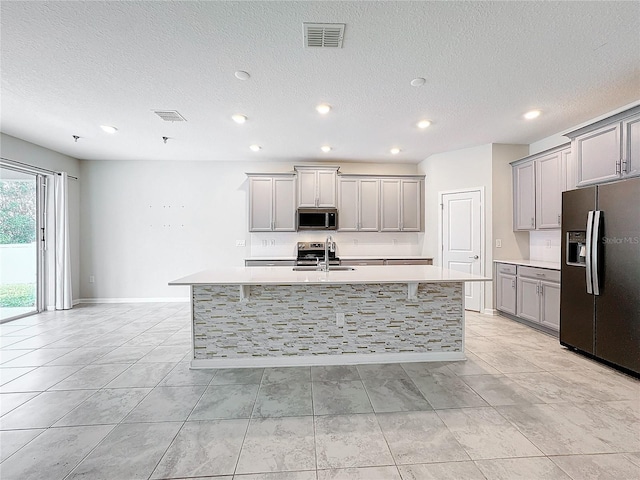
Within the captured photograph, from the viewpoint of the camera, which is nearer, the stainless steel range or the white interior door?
the white interior door

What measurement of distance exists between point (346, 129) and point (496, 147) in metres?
2.41

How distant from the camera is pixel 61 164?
489 centimetres

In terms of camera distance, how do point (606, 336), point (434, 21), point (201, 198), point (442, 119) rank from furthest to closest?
point (201, 198) < point (442, 119) < point (606, 336) < point (434, 21)

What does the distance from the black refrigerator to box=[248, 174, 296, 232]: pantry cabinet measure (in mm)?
3758

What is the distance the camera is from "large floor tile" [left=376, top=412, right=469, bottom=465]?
1597 millimetres

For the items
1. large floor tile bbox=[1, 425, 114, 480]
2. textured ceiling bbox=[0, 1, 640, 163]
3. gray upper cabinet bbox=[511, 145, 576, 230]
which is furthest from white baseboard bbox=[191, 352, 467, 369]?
textured ceiling bbox=[0, 1, 640, 163]

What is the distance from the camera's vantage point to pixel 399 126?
3.71 m

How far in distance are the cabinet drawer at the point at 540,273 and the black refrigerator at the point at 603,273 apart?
12.6 inches

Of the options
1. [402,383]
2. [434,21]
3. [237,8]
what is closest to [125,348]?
[402,383]

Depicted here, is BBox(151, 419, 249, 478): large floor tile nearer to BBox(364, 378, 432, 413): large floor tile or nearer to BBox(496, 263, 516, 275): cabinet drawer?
BBox(364, 378, 432, 413): large floor tile

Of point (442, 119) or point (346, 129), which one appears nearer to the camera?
point (442, 119)

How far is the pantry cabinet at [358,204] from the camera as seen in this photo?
206 inches

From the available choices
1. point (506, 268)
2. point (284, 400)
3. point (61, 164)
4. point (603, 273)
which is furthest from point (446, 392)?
point (61, 164)

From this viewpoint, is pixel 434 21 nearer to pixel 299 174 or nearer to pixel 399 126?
pixel 399 126
